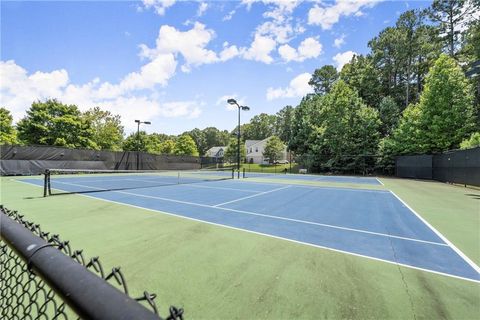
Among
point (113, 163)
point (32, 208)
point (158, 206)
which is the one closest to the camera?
point (32, 208)

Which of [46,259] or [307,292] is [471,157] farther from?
[46,259]

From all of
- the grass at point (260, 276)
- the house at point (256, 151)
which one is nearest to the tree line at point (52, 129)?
the grass at point (260, 276)

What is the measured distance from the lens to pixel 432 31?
34.4m

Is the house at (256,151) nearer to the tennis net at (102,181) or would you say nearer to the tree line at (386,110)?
the tree line at (386,110)

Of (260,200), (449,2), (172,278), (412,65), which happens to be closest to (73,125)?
(260,200)

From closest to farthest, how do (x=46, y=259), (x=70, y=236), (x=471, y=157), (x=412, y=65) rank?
(x=46, y=259)
(x=70, y=236)
(x=471, y=157)
(x=412, y=65)

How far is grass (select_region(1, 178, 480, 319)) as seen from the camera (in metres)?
2.62

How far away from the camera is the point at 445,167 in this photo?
728 inches

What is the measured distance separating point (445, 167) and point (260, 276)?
2146 cm

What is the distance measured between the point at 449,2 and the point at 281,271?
45.5 meters

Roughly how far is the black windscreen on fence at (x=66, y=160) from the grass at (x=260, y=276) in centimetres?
2044

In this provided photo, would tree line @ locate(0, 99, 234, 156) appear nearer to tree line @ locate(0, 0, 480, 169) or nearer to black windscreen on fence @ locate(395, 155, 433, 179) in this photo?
tree line @ locate(0, 0, 480, 169)

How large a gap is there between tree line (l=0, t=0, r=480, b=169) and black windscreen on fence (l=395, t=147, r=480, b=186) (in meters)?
2.00

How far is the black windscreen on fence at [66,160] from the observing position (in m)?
20.0
